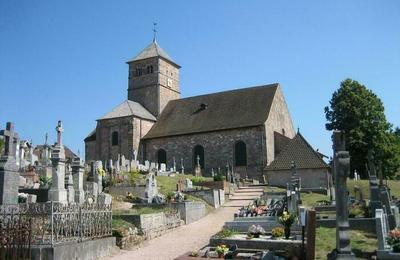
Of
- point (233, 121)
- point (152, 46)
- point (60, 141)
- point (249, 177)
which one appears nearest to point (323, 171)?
point (249, 177)

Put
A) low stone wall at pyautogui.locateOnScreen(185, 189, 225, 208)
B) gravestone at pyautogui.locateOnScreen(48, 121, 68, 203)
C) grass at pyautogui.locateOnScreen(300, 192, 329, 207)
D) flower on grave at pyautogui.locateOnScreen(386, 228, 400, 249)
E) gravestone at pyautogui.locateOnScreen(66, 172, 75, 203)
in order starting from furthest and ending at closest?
low stone wall at pyautogui.locateOnScreen(185, 189, 225, 208) < grass at pyautogui.locateOnScreen(300, 192, 329, 207) < gravestone at pyautogui.locateOnScreen(66, 172, 75, 203) < gravestone at pyautogui.locateOnScreen(48, 121, 68, 203) < flower on grave at pyautogui.locateOnScreen(386, 228, 400, 249)

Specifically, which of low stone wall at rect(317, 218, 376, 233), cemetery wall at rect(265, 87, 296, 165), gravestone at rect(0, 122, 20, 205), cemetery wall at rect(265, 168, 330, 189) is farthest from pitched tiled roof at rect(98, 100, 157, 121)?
low stone wall at rect(317, 218, 376, 233)

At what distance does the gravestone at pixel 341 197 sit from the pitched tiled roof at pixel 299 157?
A: 70.2ft

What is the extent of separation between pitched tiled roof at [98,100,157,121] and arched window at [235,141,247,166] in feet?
38.6

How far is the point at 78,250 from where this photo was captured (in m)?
10.6

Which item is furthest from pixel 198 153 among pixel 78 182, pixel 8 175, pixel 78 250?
pixel 78 250

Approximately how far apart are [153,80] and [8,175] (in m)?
37.8

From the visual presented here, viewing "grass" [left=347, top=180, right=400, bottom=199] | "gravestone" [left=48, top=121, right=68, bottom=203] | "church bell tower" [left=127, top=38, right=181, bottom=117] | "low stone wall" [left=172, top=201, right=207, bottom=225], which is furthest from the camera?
"church bell tower" [left=127, top=38, right=181, bottom=117]

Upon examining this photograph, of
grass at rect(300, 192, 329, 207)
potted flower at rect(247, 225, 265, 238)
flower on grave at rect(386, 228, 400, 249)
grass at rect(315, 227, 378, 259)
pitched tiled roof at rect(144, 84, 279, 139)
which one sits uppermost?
pitched tiled roof at rect(144, 84, 279, 139)

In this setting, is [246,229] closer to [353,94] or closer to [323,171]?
[323,171]

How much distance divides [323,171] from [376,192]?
15.5 metres

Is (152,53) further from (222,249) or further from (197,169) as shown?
(222,249)

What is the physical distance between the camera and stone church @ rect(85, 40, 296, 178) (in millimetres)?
37719

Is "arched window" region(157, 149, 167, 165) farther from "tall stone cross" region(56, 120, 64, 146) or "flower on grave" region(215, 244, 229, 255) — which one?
"flower on grave" region(215, 244, 229, 255)
